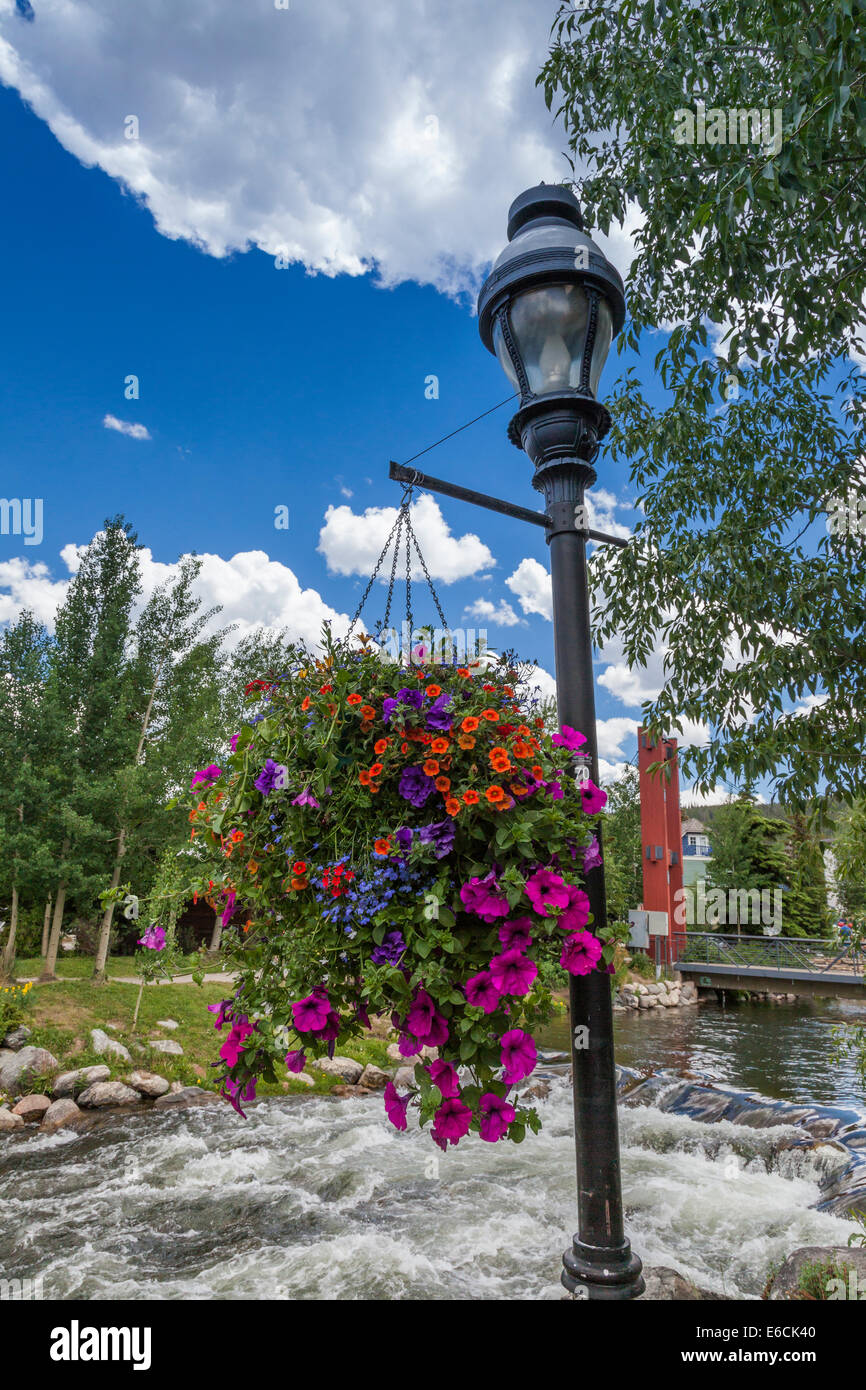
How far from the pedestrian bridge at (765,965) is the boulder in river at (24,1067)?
50.6ft

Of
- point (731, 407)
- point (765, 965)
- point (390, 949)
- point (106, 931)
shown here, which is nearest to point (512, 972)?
point (390, 949)

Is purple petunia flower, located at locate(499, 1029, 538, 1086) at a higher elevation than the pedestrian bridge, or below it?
higher

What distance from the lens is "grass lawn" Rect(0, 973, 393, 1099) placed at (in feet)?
30.3

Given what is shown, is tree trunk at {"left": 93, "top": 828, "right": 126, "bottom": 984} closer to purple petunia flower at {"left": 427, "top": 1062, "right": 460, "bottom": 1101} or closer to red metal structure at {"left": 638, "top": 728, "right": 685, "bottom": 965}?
purple petunia flower at {"left": 427, "top": 1062, "right": 460, "bottom": 1101}

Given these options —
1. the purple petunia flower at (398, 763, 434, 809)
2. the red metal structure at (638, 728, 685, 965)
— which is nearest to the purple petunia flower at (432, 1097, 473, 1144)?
the purple petunia flower at (398, 763, 434, 809)

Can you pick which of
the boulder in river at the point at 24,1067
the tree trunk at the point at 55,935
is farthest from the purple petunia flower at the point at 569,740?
the tree trunk at the point at 55,935

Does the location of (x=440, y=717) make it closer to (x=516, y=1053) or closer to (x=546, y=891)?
(x=546, y=891)

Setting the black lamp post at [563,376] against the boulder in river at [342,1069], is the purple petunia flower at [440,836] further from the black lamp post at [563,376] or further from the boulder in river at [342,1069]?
the boulder in river at [342,1069]

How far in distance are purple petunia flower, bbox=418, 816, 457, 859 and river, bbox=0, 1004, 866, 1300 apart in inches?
49.9

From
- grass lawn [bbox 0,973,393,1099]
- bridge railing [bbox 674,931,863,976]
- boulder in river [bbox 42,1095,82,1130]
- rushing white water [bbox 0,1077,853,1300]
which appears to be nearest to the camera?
rushing white water [bbox 0,1077,853,1300]

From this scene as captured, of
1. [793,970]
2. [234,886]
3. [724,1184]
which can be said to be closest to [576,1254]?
[234,886]

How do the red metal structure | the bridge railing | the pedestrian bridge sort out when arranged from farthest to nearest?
the red metal structure < the bridge railing < the pedestrian bridge

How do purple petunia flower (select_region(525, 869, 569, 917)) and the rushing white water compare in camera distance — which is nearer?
purple petunia flower (select_region(525, 869, 569, 917))

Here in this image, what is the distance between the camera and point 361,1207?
4.99 m
